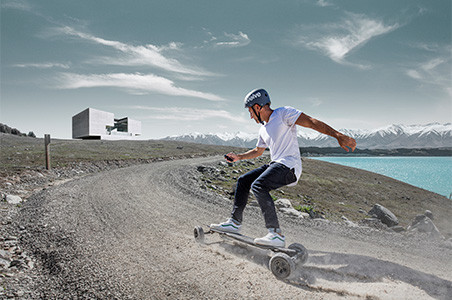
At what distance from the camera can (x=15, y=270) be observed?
14.1 ft

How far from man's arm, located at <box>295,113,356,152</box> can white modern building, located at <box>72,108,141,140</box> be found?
8815 centimetres

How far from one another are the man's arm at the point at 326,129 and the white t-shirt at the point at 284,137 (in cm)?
13

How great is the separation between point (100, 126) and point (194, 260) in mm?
91199

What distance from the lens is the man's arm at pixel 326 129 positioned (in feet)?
12.1

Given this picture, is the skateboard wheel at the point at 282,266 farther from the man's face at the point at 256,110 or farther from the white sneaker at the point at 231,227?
the man's face at the point at 256,110

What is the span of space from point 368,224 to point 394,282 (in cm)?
910

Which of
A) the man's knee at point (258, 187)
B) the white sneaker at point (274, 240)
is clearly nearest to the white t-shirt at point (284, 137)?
the man's knee at point (258, 187)

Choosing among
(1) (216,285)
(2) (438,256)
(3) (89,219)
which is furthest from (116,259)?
(2) (438,256)

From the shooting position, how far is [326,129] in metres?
3.82

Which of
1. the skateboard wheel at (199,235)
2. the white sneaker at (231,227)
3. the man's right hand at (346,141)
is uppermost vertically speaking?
the man's right hand at (346,141)

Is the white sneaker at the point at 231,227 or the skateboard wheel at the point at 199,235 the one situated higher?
the white sneaker at the point at 231,227

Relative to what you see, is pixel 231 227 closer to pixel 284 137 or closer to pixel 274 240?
pixel 274 240

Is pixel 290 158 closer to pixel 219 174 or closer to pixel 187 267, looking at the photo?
pixel 187 267

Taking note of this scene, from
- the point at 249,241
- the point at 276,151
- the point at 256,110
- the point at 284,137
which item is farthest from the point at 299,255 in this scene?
the point at 256,110
